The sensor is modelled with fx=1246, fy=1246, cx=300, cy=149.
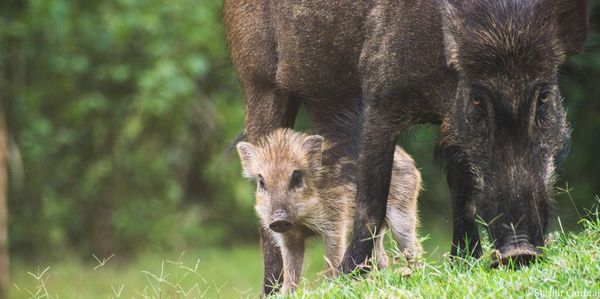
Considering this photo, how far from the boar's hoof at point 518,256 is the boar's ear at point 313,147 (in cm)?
219

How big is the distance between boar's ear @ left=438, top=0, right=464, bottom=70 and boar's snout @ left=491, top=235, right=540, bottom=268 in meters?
0.90

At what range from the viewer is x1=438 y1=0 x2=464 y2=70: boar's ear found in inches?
224

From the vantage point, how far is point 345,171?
24.7 ft

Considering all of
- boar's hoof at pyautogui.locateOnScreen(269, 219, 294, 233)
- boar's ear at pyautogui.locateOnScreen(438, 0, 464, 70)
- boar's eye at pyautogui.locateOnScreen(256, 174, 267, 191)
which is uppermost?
boar's ear at pyautogui.locateOnScreen(438, 0, 464, 70)

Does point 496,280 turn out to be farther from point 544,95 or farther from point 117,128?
point 117,128

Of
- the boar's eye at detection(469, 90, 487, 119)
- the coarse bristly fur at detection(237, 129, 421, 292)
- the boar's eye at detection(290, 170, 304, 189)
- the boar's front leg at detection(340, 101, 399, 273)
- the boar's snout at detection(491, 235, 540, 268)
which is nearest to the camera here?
the boar's snout at detection(491, 235, 540, 268)

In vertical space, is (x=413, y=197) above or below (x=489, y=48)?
below

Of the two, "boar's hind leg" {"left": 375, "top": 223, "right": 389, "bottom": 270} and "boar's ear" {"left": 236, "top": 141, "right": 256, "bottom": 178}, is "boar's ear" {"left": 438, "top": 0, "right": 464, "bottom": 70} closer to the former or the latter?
"boar's hind leg" {"left": 375, "top": 223, "right": 389, "bottom": 270}

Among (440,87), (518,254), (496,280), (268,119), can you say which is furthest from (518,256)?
(268,119)

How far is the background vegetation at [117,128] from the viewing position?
15.8m

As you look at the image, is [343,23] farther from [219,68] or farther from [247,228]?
[247,228]

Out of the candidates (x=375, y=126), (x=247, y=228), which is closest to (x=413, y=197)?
(x=375, y=126)

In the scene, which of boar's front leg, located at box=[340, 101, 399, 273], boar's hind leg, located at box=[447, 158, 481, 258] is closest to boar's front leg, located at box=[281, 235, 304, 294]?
boar's front leg, located at box=[340, 101, 399, 273]

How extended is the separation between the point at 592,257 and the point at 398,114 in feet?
4.68
